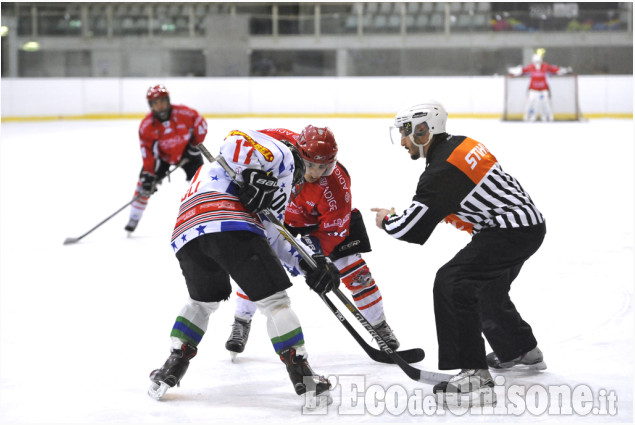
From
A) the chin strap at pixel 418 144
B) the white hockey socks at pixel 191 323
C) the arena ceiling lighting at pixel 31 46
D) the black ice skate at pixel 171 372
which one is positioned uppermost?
the arena ceiling lighting at pixel 31 46

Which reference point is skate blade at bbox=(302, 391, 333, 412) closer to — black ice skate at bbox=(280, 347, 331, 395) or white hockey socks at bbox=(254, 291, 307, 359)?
black ice skate at bbox=(280, 347, 331, 395)

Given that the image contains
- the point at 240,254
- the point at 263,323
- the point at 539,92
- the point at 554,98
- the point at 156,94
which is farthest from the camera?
the point at 554,98

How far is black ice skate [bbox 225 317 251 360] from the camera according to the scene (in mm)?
3164

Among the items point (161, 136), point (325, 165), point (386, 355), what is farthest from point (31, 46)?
point (386, 355)

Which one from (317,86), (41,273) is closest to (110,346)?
(41,273)

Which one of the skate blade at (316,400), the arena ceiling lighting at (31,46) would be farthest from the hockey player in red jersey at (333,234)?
the arena ceiling lighting at (31,46)

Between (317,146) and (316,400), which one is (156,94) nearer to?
(317,146)

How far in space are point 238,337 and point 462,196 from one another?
1013 mm

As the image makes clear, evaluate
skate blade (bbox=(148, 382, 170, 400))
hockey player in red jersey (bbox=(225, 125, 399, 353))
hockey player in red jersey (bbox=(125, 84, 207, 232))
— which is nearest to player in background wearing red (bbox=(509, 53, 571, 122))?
hockey player in red jersey (bbox=(125, 84, 207, 232))

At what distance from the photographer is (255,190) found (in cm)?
264

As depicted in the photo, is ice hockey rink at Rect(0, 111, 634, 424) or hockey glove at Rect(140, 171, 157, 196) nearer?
ice hockey rink at Rect(0, 111, 634, 424)

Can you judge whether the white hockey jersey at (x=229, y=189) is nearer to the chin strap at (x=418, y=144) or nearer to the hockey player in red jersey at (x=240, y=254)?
the hockey player in red jersey at (x=240, y=254)

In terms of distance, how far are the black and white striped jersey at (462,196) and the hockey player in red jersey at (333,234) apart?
0.38 meters

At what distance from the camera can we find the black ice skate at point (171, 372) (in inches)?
107
